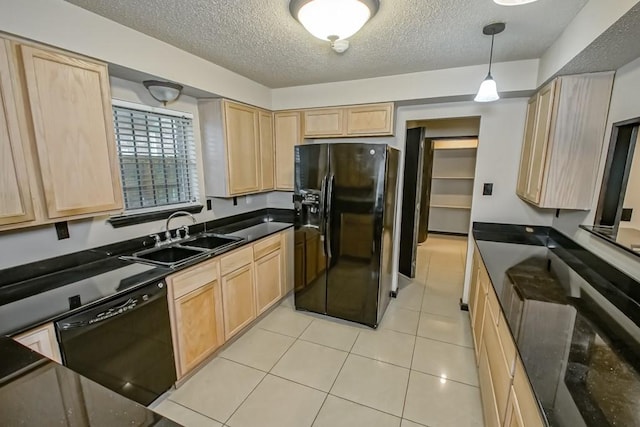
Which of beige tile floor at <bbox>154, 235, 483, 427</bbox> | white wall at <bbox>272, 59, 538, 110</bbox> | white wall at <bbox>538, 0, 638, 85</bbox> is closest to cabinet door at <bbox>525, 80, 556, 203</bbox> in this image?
white wall at <bbox>538, 0, 638, 85</bbox>

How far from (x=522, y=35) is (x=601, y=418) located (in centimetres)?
210

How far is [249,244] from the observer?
253cm

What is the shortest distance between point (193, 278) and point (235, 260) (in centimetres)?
44

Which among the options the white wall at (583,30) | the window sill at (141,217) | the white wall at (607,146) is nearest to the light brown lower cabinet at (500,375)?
the white wall at (607,146)

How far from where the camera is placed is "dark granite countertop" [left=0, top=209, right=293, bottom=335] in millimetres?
1298

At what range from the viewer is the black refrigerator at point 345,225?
248cm

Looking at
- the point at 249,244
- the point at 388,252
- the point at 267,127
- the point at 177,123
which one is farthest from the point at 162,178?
the point at 388,252

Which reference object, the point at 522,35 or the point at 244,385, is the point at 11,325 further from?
the point at 522,35

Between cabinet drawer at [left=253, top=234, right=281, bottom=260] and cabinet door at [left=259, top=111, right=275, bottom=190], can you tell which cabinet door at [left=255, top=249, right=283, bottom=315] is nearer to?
cabinet drawer at [left=253, top=234, right=281, bottom=260]

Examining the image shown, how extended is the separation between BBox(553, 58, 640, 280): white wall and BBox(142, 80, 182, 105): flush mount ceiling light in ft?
9.45

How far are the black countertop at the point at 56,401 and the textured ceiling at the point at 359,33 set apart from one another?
1743 millimetres

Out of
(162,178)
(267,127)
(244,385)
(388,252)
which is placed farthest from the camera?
(267,127)

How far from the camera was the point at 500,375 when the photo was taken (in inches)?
54.1

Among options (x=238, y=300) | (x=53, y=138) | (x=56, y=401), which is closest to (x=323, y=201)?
(x=238, y=300)
